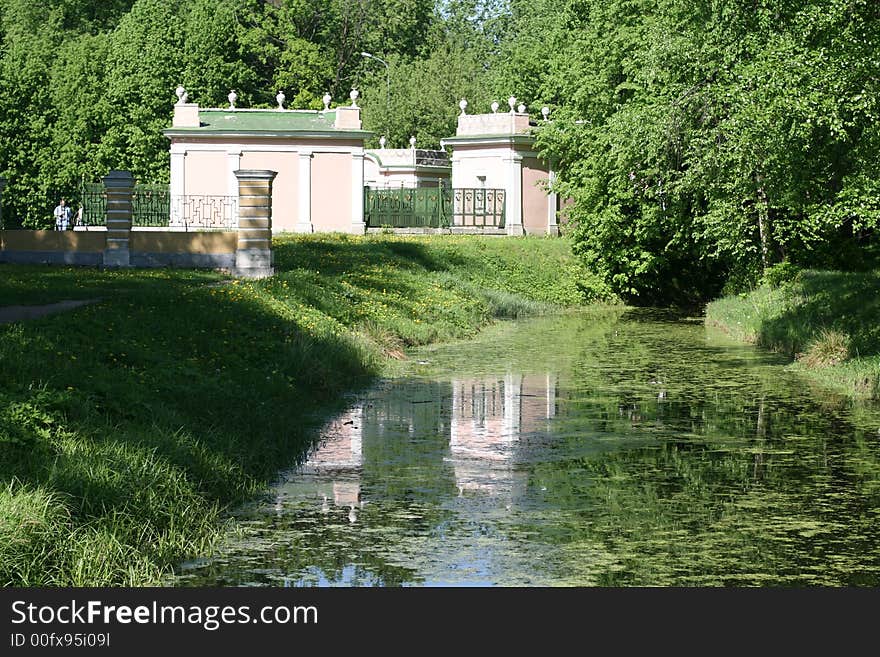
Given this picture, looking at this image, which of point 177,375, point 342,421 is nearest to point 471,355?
point 342,421

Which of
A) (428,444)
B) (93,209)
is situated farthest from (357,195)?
(428,444)

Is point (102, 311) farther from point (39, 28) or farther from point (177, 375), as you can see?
point (39, 28)

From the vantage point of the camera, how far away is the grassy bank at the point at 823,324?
71.5ft

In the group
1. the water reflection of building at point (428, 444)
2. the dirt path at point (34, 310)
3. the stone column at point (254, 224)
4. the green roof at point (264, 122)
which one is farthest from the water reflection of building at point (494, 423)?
the green roof at point (264, 122)

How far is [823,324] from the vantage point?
2516 centimetres

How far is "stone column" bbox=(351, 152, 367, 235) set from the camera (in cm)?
5116

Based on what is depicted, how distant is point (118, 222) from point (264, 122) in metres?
19.6

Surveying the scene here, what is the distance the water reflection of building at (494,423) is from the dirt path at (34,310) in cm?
591

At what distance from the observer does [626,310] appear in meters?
41.5

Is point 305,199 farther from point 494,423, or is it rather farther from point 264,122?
point 494,423

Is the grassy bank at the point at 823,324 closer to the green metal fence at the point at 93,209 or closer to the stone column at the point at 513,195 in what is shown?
the stone column at the point at 513,195

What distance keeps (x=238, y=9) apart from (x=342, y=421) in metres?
59.7

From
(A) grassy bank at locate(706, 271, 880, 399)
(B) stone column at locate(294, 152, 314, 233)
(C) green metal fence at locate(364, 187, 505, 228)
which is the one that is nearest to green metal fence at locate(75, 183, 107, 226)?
(B) stone column at locate(294, 152, 314, 233)

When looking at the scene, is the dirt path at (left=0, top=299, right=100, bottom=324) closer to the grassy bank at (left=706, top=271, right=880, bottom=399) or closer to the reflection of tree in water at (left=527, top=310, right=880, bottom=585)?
the reflection of tree in water at (left=527, top=310, right=880, bottom=585)
